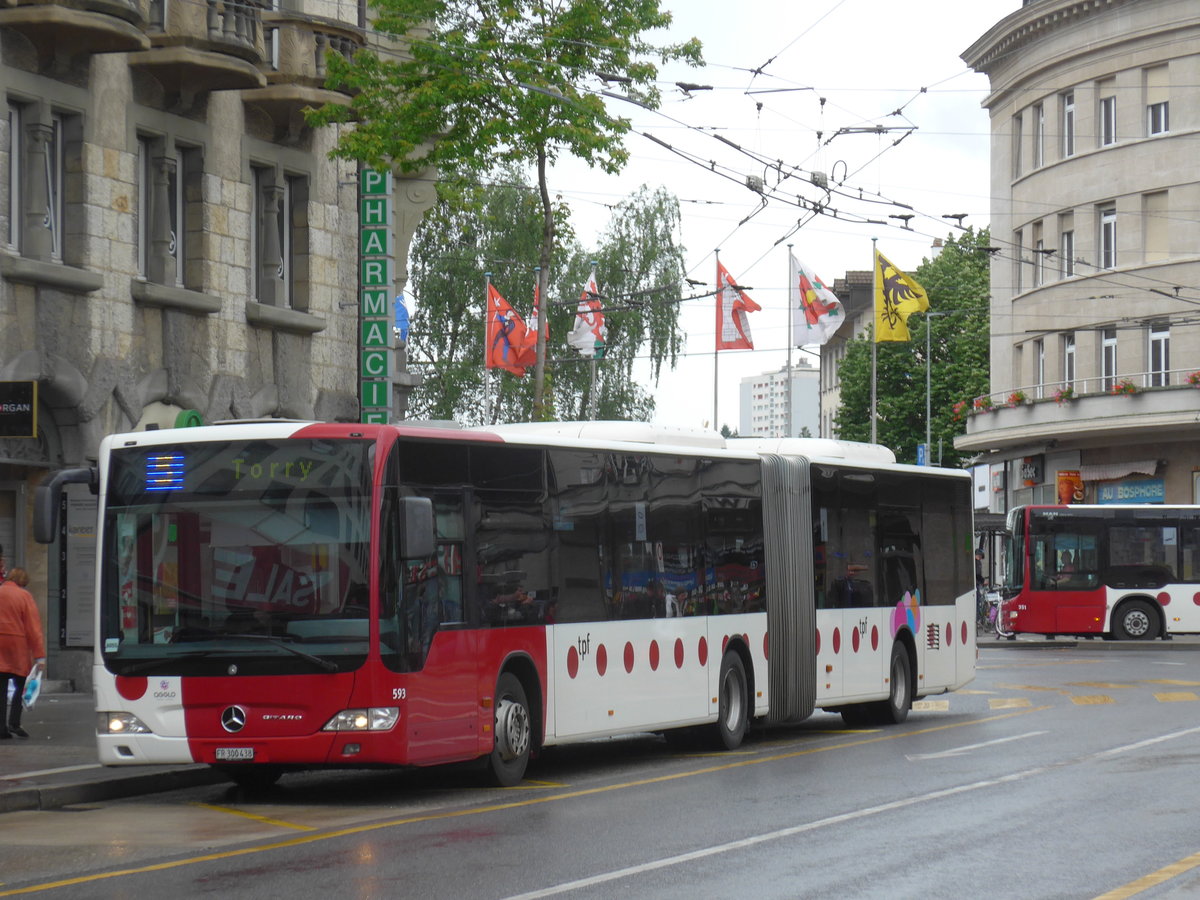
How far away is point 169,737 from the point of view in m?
14.3

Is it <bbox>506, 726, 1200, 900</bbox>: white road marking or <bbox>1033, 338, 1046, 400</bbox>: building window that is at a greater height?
<bbox>1033, 338, 1046, 400</bbox>: building window

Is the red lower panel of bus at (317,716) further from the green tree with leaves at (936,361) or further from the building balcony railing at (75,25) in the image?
the green tree with leaves at (936,361)

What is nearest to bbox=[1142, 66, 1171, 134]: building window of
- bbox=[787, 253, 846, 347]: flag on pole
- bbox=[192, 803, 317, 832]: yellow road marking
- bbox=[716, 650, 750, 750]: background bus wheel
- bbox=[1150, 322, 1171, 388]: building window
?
bbox=[1150, 322, 1171, 388]: building window

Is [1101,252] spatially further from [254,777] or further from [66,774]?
[66,774]

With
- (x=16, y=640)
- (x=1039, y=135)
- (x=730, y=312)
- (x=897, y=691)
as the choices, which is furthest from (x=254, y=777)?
(x=1039, y=135)

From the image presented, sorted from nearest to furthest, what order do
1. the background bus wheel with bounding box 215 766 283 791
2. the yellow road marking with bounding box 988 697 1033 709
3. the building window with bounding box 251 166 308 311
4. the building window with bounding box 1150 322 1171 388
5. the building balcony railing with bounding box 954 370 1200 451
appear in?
the background bus wheel with bounding box 215 766 283 791
the yellow road marking with bounding box 988 697 1033 709
the building window with bounding box 251 166 308 311
the building balcony railing with bounding box 954 370 1200 451
the building window with bounding box 1150 322 1171 388

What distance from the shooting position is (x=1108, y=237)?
173ft

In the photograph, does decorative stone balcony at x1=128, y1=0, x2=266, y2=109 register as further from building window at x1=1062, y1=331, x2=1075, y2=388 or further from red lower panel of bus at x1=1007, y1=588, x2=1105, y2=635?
building window at x1=1062, y1=331, x2=1075, y2=388

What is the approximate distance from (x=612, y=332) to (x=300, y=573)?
49.2 m

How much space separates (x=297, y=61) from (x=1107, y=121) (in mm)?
30714

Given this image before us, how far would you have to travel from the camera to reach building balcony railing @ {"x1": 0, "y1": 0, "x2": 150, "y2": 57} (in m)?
23.1

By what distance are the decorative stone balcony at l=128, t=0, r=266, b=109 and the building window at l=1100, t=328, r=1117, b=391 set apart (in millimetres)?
31432

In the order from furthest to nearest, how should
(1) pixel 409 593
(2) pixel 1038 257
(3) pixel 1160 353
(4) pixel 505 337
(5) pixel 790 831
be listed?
(2) pixel 1038 257, (3) pixel 1160 353, (4) pixel 505 337, (1) pixel 409 593, (5) pixel 790 831

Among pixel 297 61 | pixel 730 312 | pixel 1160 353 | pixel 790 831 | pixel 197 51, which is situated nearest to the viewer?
pixel 790 831
